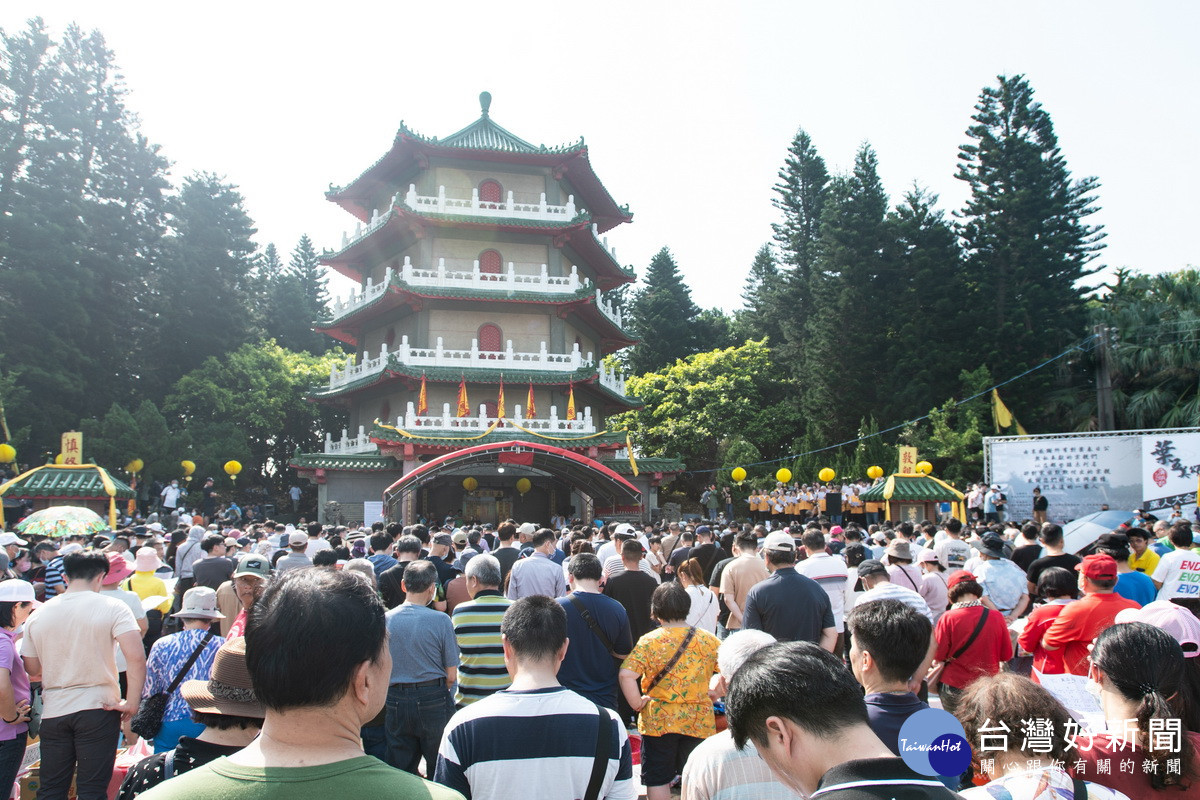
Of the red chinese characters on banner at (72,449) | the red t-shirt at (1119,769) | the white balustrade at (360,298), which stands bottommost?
the red t-shirt at (1119,769)

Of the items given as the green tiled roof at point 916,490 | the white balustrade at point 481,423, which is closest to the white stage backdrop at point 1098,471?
the green tiled roof at point 916,490

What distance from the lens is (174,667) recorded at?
426cm

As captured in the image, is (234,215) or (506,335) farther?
(234,215)

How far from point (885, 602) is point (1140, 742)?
0.92 metres

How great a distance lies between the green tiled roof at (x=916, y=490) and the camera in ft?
69.2

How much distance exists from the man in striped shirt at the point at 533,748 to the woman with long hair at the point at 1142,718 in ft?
5.49

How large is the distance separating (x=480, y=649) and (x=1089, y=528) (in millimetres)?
10993

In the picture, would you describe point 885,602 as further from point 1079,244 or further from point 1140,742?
point 1079,244

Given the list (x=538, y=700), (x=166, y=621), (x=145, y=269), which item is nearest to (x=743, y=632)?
(x=538, y=700)

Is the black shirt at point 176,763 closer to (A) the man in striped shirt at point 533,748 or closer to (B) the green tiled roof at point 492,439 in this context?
(A) the man in striped shirt at point 533,748

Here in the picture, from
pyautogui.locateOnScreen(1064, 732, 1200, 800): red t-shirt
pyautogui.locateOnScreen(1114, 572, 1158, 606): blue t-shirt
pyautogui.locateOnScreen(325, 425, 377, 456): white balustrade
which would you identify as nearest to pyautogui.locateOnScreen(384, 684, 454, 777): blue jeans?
pyautogui.locateOnScreen(1064, 732, 1200, 800): red t-shirt

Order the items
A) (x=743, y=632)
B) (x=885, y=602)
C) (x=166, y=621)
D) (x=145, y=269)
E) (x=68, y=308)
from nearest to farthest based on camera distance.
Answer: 1. (x=885, y=602)
2. (x=743, y=632)
3. (x=166, y=621)
4. (x=68, y=308)
5. (x=145, y=269)

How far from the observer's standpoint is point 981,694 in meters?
2.71

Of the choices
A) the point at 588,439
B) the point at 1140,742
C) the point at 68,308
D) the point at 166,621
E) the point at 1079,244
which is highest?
the point at 1079,244
